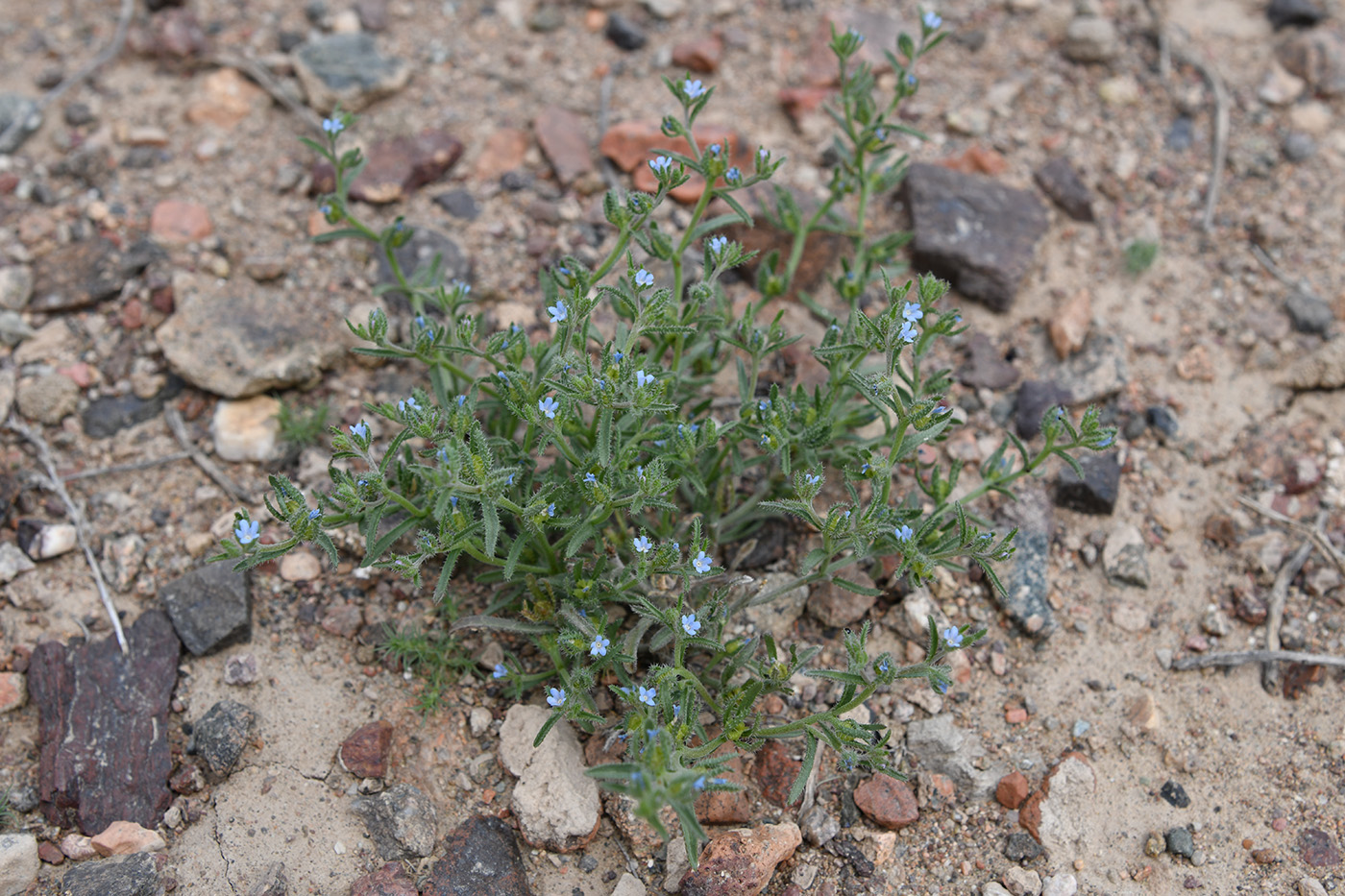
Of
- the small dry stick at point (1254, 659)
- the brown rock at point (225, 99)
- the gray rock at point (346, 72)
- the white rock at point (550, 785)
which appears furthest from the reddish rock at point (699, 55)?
the small dry stick at point (1254, 659)

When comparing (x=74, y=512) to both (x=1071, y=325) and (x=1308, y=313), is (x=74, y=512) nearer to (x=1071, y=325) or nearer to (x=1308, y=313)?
(x=1071, y=325)

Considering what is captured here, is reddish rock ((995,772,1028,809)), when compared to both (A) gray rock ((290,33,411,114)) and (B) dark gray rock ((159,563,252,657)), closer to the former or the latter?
(B) dark gray rock ((159,563,252,657))

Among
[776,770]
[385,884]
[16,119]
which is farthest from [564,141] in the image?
[385,884]

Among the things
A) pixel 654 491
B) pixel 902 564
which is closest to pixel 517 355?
pixel 654 491

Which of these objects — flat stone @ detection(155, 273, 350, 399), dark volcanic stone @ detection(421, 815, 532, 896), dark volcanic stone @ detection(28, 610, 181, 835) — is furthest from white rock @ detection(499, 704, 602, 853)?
flat stone @ detection(155, 273, 350, 399)

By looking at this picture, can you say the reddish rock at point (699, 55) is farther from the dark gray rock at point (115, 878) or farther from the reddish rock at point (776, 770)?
the dark gray rock at point (115, 878)

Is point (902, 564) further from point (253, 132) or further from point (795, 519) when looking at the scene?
point (253, 132)

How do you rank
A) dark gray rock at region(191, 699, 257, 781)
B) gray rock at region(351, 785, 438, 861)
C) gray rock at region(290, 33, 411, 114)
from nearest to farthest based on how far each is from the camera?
gray rock at region(351, 785, 438, 861), dark gray rock at region(191, 699, 257, 781), gray rock at region(290, 33, 411, 114)
